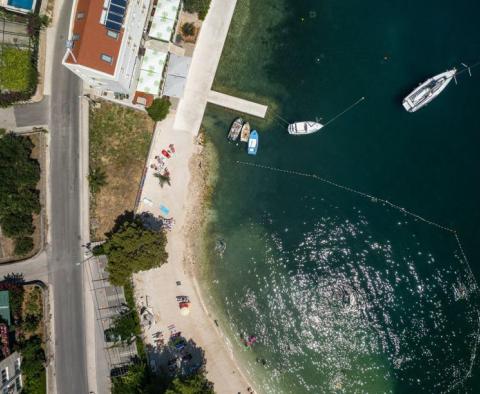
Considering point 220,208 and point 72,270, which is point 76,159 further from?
point 220,208

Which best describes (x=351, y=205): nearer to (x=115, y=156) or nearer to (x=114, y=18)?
(x=115, y=156)

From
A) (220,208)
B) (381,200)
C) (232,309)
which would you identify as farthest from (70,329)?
(381,200)

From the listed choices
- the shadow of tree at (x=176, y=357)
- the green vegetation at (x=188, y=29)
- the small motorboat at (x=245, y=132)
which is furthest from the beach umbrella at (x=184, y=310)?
the green vegetation at (x=188, y=29)

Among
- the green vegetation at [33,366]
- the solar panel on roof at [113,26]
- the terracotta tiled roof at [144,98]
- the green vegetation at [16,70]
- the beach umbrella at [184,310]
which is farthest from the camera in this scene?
the beach umbrella at [184,310]

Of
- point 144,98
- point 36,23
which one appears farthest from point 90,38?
point 36,23

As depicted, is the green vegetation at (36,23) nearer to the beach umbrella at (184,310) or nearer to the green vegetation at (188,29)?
the green vegetation at (188,29)

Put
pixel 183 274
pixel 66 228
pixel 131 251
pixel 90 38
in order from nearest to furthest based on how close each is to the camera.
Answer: pixel 90 38 < pixel 131 251 < pixel 66 228 < pixel 183 274
